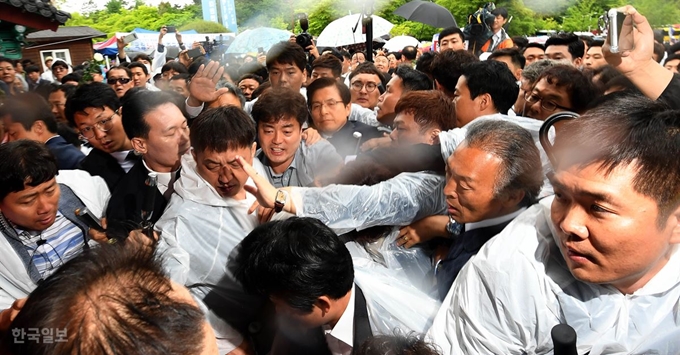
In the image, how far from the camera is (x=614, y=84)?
97.0 inches

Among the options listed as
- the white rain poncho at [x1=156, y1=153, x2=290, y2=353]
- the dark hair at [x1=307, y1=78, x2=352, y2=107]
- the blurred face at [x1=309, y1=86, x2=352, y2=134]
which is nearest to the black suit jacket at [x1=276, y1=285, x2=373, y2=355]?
the white rain poncho at [x1=156, y1=153, x2=290, y2=353]

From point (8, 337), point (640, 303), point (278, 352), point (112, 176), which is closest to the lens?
point (8, 337)

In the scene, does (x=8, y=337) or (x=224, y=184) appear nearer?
(x=8, y=337)

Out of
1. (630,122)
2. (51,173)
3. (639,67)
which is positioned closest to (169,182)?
(51,173)

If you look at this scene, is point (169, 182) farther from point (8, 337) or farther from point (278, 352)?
point (8, 337)

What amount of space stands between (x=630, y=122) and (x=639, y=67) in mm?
A: 1207

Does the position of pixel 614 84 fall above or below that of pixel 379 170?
above

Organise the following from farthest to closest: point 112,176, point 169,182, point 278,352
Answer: point 112,176 → point 169,182 → point 278,352

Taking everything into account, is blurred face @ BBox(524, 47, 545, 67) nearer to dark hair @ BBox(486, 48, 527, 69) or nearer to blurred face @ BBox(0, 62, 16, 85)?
dark hair @ BBox(486, 48, 527, 69)

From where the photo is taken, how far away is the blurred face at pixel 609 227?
A: 109 centimetres

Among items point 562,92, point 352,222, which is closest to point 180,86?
point 352,222

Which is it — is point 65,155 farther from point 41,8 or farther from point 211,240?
point 41,8

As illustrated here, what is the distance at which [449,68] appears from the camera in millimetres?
3646

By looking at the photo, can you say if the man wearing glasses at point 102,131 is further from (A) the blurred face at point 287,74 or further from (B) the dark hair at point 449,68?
(B) the dark hair at point 449,68
